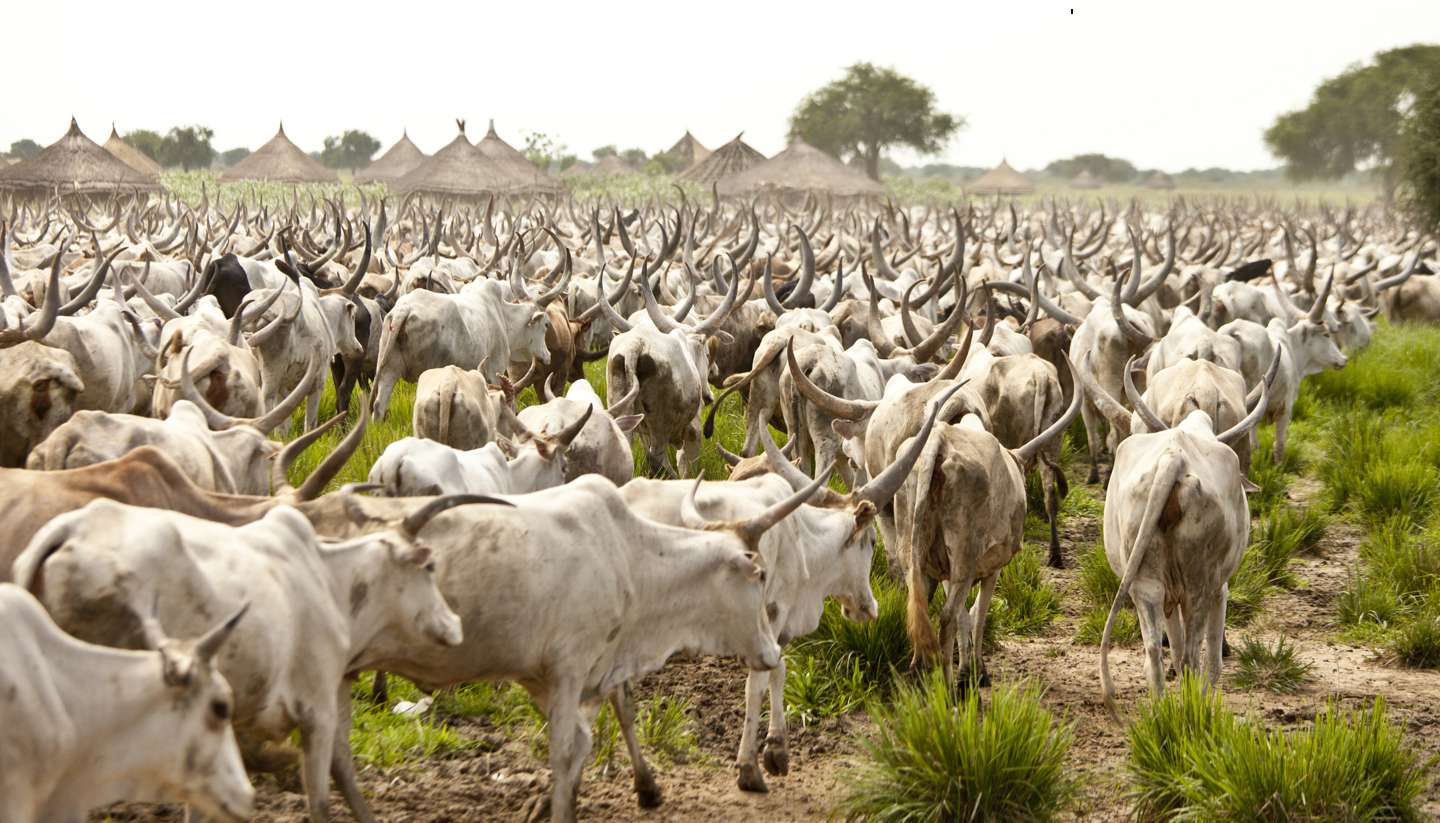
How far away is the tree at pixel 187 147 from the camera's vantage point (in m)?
82.3

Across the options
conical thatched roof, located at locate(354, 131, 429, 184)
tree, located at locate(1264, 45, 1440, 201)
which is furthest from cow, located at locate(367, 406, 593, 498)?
tree, located at locate(1264, 45, 1440, 201)

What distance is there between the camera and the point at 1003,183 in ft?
245

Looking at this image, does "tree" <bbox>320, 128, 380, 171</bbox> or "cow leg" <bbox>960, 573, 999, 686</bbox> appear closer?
"cow leg" <bbox>960, 573, 999, 686</bbox>

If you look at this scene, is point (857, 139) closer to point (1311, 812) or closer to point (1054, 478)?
point (1054, 478)

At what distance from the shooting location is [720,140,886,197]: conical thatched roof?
1921 inches

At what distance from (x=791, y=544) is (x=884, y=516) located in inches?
69.3

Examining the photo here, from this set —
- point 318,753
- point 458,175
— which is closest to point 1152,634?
point 318,753

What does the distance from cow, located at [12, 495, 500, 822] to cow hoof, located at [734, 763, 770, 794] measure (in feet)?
5.39

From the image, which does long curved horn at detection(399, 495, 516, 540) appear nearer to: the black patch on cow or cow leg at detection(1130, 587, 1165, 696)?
cow leg at detection(1130, 587, 1165, 696)

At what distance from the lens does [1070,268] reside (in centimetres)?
1638

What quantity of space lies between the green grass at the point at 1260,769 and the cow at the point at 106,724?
11.1 ft

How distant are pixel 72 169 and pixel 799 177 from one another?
22.7 m

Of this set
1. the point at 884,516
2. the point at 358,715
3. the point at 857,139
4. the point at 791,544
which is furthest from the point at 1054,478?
the point at 857,139

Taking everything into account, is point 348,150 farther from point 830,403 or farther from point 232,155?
point 830,403
